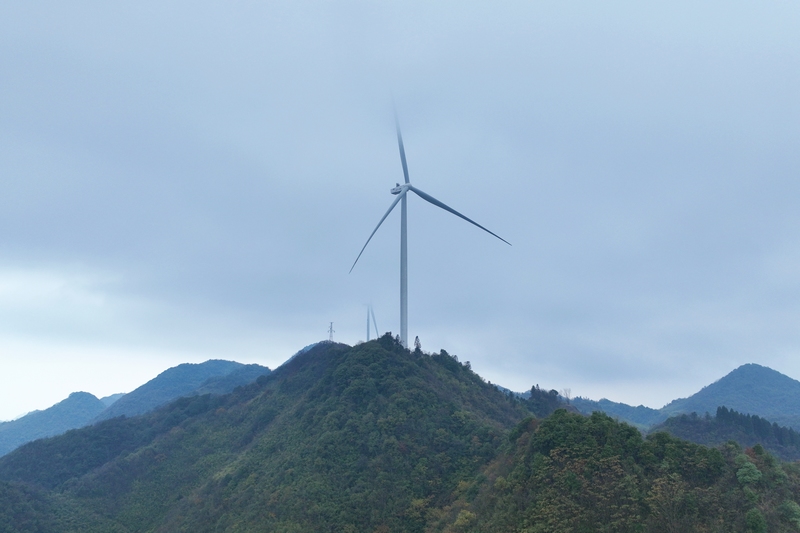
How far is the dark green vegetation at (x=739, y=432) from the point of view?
4321 inches

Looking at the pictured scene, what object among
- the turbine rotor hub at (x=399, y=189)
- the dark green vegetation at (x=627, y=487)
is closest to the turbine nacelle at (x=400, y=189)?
the turbine rotor hub at (x=399, y=189)

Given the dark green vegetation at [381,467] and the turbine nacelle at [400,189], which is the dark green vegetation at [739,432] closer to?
the dark green vegetation at [381,467]

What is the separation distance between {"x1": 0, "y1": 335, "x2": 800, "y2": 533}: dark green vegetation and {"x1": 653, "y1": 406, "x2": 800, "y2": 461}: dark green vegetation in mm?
26439

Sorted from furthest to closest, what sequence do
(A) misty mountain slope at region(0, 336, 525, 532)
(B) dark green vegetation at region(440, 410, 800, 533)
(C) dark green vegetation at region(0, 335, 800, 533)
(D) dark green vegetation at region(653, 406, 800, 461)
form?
(D) dark green vegetation at region(653, 406, 800, 461) → (A) misty mountain slope at region(0, 336, 525, 532) → (C) dark green vegetation at region(0, 335, 800, 533) → (B) dark green vegetation at region(440, 410, 800, 533)

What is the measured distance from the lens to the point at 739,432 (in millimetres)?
112625

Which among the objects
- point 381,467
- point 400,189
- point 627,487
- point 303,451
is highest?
point 400,189

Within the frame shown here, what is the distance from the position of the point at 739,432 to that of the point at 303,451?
87.0 metres

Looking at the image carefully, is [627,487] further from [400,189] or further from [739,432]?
[739,432]

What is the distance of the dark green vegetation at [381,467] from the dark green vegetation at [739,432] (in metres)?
26.4

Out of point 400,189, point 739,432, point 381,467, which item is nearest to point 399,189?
point 400,189

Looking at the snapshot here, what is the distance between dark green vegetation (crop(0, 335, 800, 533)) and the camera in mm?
42250

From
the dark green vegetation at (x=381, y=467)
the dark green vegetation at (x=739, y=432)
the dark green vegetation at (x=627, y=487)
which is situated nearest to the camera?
the dark green vegetation at (x=627, y=487)

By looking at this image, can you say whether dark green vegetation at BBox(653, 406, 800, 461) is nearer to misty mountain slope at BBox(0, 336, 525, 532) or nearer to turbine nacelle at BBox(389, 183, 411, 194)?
misty mountain slope at BBox(0, 336, 525, 532)

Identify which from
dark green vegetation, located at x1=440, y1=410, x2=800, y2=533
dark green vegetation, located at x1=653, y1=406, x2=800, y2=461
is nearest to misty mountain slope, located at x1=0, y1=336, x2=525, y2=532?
dark green vegetation, located at x1=440, y1=410, x2=800, y2=533
